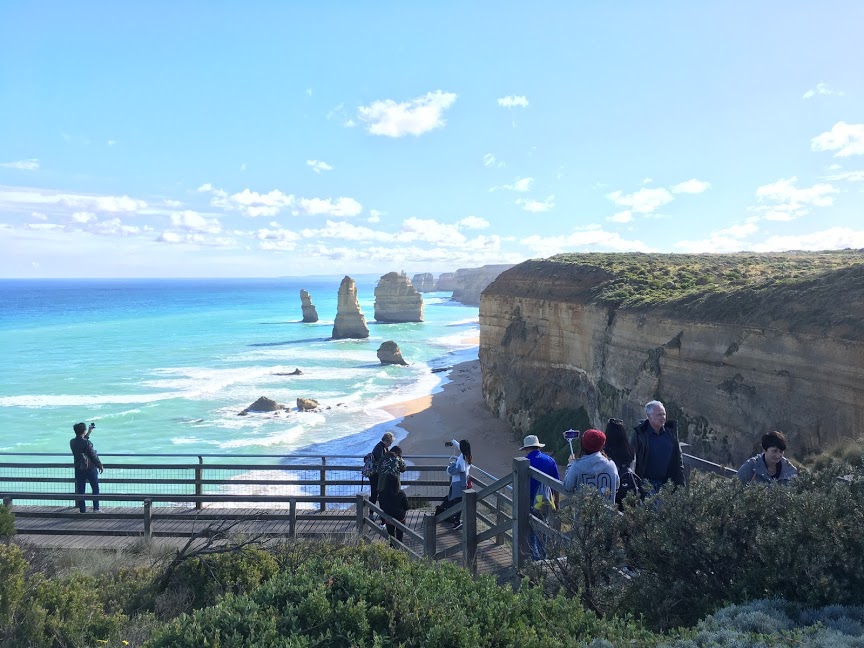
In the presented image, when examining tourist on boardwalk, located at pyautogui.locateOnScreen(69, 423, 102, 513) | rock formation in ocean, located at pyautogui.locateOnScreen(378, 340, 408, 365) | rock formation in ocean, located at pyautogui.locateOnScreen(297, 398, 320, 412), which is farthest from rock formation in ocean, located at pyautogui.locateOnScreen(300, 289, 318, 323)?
tourist on boardwalk, located at pyautogui.locateOnScreen(69, 423, 102, 513)

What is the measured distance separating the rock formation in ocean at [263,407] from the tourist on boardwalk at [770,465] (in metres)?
32.1

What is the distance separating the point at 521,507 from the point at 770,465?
2.37 metres

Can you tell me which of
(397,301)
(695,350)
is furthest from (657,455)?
(397,301)

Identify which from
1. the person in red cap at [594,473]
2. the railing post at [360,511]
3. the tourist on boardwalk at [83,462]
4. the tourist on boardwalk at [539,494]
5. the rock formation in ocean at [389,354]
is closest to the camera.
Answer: the person in red cap at [594,473]

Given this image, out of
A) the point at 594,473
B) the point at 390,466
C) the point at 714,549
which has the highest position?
the point at 594,473

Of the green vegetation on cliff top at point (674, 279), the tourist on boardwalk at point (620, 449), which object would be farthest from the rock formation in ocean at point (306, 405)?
the tourist on boardwalk at point (620, 449)

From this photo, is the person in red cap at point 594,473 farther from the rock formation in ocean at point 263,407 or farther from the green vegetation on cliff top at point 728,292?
the rock formation in ocean at point 263,407

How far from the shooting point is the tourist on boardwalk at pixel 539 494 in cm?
507

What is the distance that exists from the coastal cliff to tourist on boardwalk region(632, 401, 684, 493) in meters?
9.54

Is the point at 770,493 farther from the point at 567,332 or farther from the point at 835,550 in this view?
the point at 567,332

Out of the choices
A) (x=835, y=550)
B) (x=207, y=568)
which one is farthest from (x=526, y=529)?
(x=207, y=568)

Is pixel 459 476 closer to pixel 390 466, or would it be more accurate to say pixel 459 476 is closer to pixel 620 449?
pixel 390 466

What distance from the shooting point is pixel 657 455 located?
5844mm

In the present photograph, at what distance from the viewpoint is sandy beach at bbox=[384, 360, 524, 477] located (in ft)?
82.8
